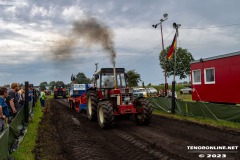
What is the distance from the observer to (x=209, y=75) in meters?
16.2

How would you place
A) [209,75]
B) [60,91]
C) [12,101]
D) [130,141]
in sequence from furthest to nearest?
[60,91] < [209,75] < [12,101] < [130,141]

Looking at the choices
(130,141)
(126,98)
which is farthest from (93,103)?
(130,141)

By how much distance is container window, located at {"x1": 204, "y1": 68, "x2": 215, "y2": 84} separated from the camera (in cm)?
1578

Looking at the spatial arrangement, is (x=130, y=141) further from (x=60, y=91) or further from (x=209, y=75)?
(x=60, y=91)

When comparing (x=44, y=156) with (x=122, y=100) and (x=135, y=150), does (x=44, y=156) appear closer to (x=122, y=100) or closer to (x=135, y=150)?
(x=135, y=150)

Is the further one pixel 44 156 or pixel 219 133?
pixel 219 133

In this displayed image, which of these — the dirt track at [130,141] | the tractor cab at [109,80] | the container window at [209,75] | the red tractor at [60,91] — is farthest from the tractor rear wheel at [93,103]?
the red tractor at [60,91]

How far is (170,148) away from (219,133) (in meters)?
2.83

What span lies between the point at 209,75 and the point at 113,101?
7.22 m

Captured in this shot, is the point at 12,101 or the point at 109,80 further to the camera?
the point at 109,80

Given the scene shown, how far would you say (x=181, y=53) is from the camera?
63.5 meters

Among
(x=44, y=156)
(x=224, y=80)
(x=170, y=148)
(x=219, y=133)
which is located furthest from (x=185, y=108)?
(x=44, y=156)

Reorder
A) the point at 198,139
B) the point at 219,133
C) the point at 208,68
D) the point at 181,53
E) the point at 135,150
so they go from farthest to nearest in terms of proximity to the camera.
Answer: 1. the point at 181,53
2. the point at 208,68
3. the point at 219,133
4. the point at 198,139
5. the point at 135,150

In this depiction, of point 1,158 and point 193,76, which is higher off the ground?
point 193,76
